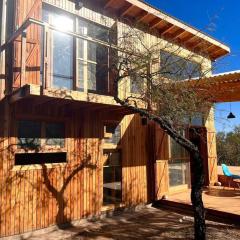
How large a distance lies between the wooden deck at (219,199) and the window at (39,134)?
4669 mm

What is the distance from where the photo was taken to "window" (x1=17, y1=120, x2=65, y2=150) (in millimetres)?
7435

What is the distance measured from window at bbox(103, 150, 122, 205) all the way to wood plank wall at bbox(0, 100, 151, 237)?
6.6 inches

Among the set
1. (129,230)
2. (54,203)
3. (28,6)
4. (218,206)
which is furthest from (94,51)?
(218,206)

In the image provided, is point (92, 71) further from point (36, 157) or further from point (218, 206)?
point (218, 206)

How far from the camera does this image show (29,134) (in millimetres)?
7559

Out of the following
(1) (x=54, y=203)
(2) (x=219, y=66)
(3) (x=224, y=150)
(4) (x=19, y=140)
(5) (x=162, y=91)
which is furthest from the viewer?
(3) (x=224, y=150)

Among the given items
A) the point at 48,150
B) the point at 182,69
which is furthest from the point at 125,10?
the point at 48,150

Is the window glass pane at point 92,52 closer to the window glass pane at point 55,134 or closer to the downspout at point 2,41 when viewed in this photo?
the window glass pane at point 55,134

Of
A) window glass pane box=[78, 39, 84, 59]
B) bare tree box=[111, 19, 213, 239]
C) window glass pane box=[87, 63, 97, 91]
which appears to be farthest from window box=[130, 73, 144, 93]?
window glass pane box=[78, 39, 84, 59]

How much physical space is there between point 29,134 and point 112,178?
322cm

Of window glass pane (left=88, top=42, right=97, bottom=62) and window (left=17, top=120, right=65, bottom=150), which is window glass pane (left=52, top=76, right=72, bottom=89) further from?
window glass pane (left=88, top=42, right=97, bottom=62)

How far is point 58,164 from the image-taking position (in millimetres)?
8023

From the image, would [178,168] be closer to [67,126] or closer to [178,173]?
[178,173]

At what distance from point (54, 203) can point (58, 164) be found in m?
1.01
